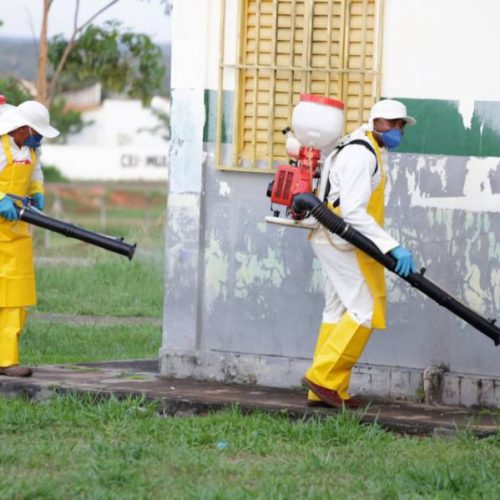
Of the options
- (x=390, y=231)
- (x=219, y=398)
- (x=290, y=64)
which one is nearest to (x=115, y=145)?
(x=290, y=64)

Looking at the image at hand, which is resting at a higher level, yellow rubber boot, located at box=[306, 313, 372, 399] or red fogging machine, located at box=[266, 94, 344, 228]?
red fogging machine, located at box=[266, 94, 344, 228]

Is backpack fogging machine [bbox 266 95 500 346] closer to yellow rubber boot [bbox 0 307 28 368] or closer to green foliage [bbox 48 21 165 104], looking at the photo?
yellow rubber boot [bbox 0 307 28 368]

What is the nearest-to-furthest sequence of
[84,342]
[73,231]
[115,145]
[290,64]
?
[290,64] → [73,231] → [84,342] → [115,145]

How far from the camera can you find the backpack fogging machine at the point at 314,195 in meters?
8.42

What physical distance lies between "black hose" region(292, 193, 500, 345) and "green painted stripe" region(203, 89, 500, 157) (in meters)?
0.93

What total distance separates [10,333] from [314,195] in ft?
7.47

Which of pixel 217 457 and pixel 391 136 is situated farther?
pixel 391 136

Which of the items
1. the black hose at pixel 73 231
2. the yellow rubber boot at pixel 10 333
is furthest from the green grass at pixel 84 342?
the black hose at pixel 73 231

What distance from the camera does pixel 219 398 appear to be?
8969mm

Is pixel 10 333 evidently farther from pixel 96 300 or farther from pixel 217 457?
pixel 96 300

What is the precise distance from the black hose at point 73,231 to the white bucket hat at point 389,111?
1757 millimetres

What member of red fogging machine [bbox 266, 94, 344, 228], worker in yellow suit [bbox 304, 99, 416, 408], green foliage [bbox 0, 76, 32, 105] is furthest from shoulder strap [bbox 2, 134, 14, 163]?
green foliage [bbox 0, 76, 32, 105]

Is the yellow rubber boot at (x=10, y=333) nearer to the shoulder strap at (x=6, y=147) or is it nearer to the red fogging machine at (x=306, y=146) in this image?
the shoulder strap at (x=6, y=147)

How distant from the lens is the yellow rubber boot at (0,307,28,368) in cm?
970
